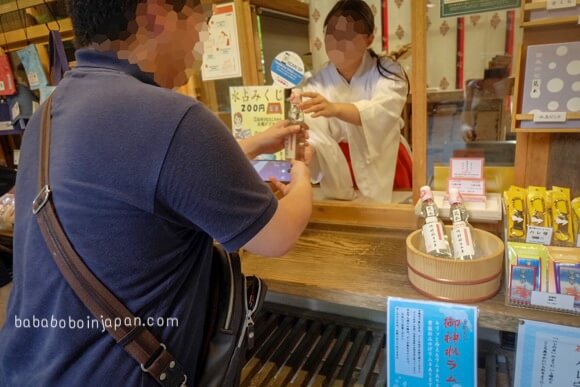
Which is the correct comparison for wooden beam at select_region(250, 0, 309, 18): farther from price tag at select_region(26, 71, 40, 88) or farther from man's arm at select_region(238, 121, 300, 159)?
price tag at select_region(26, 71, 40, 88)

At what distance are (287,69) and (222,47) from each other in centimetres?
28

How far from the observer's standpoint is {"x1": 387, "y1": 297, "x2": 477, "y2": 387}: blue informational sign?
0.85 metres

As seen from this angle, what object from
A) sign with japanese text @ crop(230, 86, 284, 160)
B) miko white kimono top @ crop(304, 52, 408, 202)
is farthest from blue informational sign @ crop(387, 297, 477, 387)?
sign with japanese text @ crop(230, 86, 284, 160)

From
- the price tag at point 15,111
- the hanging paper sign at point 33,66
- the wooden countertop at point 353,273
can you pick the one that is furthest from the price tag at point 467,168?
the price tag at point 15,111

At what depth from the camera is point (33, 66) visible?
1925 millimetres

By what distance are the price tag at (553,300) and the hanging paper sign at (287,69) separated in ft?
3.10

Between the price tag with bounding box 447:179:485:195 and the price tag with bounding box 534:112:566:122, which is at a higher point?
the price tag with bounding box 534:112:566:122

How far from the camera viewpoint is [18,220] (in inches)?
27.7

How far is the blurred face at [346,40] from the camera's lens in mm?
1305

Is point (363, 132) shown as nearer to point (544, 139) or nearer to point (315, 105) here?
point (315, 105)

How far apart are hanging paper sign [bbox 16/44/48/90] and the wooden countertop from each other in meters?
1.45

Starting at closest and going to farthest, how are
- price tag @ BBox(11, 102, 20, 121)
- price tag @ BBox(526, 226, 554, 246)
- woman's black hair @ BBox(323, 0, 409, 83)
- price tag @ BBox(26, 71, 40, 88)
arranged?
price tag @ BBox(526, 226, 554, 246), woman's black hair @ BBox(323, 0, 409, 83), price tag @ BBox(26, 71, 40, 88), price tag @ BBox(11, 102, 20, 121)

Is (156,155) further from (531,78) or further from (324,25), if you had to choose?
(324,25)

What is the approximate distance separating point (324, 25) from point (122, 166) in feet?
3.40
